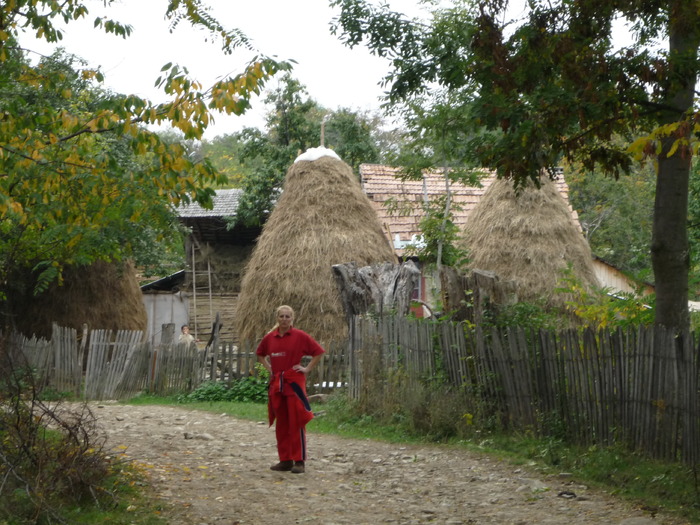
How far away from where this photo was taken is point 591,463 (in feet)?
24.0

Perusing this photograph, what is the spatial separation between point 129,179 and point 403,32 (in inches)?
116

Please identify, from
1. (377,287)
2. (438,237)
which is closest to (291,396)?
(377,287)

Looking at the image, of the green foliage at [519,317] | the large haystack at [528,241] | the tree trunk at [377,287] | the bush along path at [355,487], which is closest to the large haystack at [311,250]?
the large haystack at [528,241]

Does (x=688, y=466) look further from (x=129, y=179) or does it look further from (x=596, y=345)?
(x=129, y=179)

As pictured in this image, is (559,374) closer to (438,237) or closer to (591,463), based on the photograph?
(591,463)

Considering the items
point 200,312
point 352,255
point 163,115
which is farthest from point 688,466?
point 200,312

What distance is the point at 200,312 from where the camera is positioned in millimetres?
24891

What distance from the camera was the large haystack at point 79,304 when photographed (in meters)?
18.7

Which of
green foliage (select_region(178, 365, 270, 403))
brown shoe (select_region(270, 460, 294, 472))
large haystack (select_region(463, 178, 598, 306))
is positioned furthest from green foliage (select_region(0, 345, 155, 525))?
large haystack (select_region(463, 178, 598, 306))

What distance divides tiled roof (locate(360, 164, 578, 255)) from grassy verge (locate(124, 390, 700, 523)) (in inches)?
422

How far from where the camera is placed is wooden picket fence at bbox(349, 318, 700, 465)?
6816 millimetres

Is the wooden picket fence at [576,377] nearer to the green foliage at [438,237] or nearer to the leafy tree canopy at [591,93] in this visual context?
the leafy tree canopy at [591,93]

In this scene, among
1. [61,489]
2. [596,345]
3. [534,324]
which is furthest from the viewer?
[534,324]

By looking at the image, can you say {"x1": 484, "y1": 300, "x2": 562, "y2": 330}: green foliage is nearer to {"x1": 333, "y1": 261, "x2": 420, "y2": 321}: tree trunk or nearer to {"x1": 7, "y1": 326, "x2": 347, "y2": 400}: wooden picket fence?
{"x1": 333, "y1": 261, "x2": 420, "y2": 321}: tree trunk
